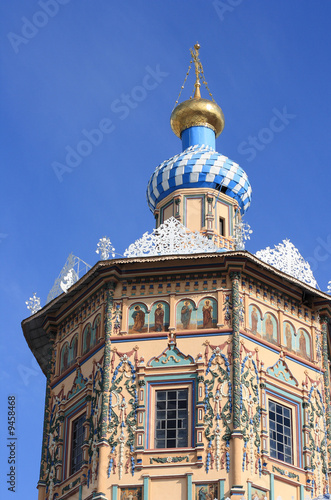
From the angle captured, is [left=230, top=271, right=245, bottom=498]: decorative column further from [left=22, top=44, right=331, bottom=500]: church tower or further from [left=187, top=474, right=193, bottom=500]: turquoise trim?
[left=187, top=474, right=193, bottom=500]: turquoise trim

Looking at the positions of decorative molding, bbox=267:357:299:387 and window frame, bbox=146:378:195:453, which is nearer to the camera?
window frame, bbox=146:378:195:453

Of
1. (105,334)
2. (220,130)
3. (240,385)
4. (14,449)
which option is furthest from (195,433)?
(220,130)

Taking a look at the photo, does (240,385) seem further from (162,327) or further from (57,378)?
(57,378)

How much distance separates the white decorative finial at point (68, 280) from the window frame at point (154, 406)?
3.33 metres

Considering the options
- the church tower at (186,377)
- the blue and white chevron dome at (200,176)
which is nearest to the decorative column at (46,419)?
the church tower at (186,377)

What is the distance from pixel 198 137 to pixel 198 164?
1.77m

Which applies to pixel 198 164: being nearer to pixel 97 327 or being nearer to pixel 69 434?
pixel 97 327

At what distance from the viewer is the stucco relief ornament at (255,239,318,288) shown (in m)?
25.7

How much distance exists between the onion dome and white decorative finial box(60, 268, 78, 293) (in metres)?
4.56

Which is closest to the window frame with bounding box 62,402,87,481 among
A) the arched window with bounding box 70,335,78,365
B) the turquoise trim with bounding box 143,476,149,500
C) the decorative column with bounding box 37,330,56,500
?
the decorative column with bounding box 37,330,56,500

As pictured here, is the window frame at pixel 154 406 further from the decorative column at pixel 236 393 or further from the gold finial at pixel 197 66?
the gold finial at pixel 197 66

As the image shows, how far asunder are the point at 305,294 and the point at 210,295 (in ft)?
8.03

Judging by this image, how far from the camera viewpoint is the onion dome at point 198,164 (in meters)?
29.5

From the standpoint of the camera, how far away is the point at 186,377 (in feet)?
78.9
